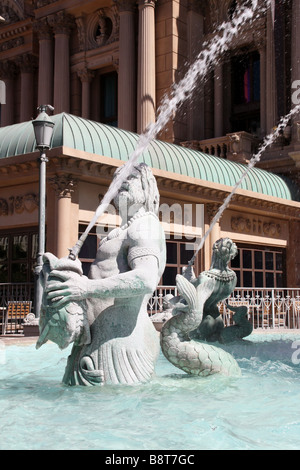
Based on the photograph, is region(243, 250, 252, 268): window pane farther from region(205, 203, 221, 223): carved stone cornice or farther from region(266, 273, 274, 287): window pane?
region(205, 203, 221, 223): carved stone cornice

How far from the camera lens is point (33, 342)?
9.25m

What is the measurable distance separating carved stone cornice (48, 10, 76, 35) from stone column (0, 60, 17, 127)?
462 centimetres

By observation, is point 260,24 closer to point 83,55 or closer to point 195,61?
point 195,61

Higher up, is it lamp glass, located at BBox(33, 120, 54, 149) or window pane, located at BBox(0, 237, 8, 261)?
lamp glass, located at BBox(33, 120, 54, 149)

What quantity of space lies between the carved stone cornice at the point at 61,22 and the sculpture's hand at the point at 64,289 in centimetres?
2571

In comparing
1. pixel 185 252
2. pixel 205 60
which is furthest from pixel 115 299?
pixel 205 60

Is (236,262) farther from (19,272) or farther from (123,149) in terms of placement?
(19,272)

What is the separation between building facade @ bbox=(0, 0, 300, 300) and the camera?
49.1 feet

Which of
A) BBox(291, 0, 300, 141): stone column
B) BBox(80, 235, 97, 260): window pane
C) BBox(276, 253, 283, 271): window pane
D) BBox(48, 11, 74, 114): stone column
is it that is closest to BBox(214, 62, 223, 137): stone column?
BBox(291, 0, 300, 141): stone column

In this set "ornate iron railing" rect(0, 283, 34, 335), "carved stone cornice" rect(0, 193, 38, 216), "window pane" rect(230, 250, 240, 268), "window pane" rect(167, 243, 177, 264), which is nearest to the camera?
"ornate iron railing" rect(0, 283, 34, 335)

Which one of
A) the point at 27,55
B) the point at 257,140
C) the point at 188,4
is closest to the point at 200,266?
the point at 257,140

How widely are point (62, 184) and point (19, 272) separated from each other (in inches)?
134

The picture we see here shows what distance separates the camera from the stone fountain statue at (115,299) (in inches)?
170

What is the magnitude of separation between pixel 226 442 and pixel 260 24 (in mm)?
23342
